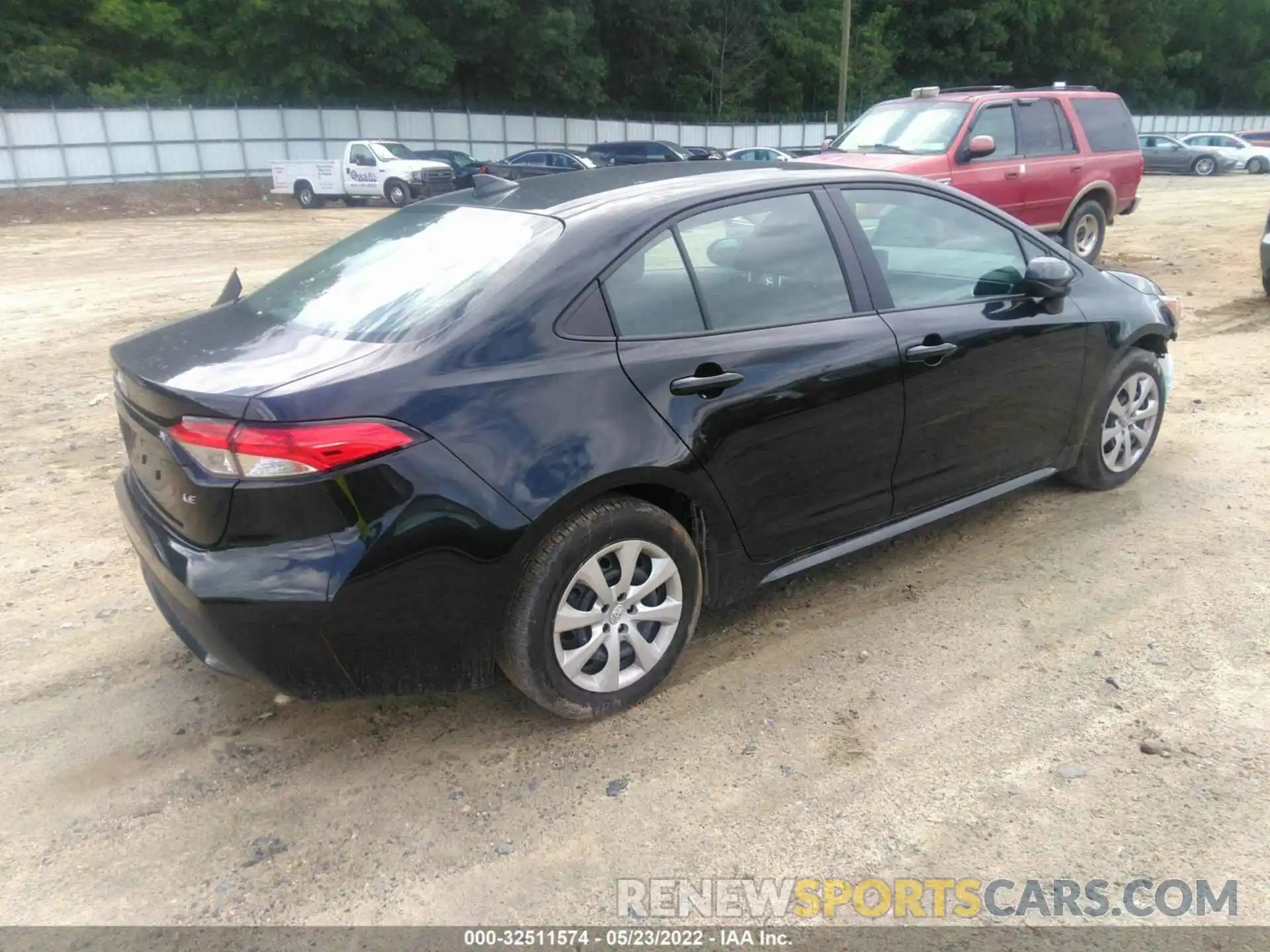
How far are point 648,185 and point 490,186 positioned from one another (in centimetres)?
69

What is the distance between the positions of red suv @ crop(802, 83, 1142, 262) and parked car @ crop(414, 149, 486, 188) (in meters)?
16.8

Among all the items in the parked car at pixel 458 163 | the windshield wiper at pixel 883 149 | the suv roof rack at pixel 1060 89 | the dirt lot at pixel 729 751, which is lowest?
the parked car at pixel 458 163

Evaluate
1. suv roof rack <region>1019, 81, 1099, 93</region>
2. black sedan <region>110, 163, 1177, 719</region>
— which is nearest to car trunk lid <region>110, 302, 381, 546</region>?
black sedan <region>110, 163, 1177, 719</region>

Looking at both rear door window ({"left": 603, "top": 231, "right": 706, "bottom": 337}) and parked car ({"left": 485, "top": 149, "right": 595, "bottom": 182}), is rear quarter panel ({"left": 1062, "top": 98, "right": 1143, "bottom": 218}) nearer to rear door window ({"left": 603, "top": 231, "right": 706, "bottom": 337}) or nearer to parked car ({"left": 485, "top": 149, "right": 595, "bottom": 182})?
rear door window ({"left": 603, "top": 231, "right": 706, "bottom": 337})

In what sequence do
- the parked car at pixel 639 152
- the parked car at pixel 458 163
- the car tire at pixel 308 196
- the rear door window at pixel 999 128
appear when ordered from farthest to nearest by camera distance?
the parked car at pixel 639 152 → the car tire at pixel 308 196 → the parked car at pixel 458 163 → the rear door window at pixel 999 128

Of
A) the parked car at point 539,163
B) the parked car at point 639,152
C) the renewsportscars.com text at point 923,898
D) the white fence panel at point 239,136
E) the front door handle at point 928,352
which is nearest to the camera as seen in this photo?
the renewsportscars.com text at point 923,898

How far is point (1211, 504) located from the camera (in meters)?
4.77

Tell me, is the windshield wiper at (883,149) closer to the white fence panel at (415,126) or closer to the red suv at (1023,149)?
the red suv at (1023,149)

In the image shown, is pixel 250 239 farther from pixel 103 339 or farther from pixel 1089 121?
pixel 1089 121

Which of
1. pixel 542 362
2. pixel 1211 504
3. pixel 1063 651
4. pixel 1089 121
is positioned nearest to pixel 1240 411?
pixel 1211 504

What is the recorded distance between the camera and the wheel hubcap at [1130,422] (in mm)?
4734

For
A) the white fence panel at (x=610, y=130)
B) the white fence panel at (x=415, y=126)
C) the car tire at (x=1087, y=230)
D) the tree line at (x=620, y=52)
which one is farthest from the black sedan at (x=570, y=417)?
the white fence panel at (x=610, y=130)

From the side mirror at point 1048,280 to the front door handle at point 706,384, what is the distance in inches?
63.2

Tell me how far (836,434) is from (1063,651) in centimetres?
114
